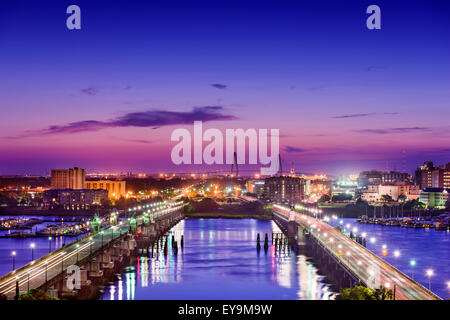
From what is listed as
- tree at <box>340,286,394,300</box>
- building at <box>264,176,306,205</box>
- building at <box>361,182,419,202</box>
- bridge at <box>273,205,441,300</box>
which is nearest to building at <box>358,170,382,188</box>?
building at <box>264,176,306,205</box>

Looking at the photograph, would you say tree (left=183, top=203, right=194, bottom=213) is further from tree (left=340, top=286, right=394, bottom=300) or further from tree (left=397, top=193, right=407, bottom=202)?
tree (left=340, top=286, right=394, bottom=300)

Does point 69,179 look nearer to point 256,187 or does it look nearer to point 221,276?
point 256,187

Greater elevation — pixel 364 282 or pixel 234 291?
pixel 364 282

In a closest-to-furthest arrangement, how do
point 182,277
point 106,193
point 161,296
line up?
point 161,296 < point 182,277 < point 106,193

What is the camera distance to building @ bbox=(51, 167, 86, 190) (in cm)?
9831

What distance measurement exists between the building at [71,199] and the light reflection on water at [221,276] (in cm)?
4700

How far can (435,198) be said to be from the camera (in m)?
79.8

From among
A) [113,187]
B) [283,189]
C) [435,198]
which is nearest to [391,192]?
[435,198]

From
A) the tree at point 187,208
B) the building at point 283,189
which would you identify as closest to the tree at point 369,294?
the tree at point 187,208

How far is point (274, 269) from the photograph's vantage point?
88.0ft
